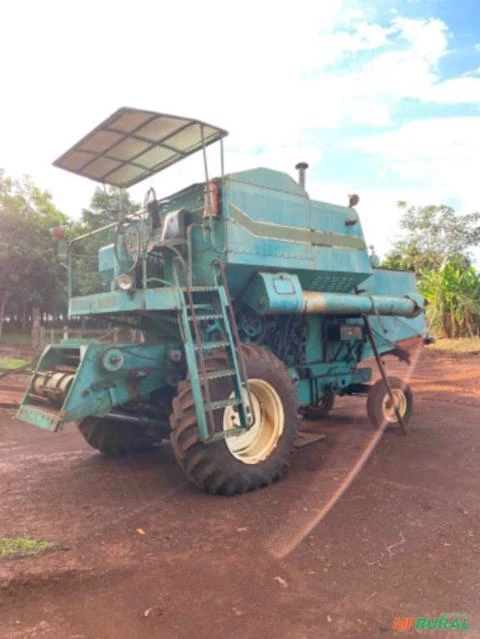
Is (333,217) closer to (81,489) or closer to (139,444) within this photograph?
(139,444)

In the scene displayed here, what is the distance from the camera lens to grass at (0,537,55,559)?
370 centimetres

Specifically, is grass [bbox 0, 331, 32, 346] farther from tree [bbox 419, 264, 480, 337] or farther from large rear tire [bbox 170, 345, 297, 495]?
large rear tire [bbox 170, 345, 297, 495]

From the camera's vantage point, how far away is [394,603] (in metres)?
3.00

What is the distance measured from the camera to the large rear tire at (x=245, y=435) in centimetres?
468

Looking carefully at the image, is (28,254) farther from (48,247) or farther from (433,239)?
(433,239)

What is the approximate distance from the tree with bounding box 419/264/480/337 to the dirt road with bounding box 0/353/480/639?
52.4 ft

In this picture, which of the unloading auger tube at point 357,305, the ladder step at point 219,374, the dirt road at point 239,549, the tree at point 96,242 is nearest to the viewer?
the dirt road at point 239,549

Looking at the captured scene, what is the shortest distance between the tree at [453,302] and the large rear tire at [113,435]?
1773 centimetres

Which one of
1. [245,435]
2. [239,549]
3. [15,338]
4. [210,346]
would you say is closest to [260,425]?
[245,435]

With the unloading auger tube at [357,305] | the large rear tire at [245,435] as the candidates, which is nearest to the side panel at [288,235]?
the unloading auger tube at [357,305]

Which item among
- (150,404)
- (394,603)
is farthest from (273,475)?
(394,603)

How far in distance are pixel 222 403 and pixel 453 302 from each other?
18.8 metres

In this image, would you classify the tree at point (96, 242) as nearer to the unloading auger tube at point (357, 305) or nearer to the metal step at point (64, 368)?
the metal step at point (64, 368)

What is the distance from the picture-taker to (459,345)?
65.4ft
